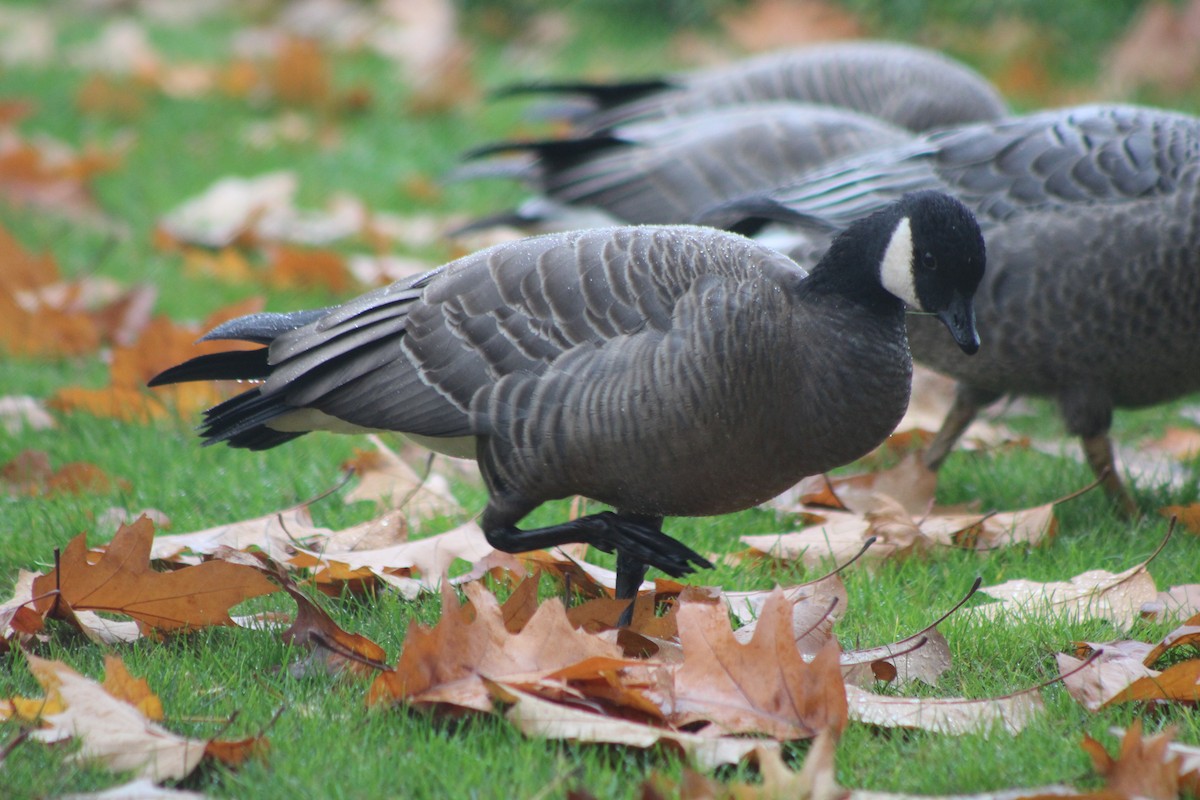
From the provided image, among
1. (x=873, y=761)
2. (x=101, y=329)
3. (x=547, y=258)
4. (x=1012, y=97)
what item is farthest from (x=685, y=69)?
(x=873, y=761)

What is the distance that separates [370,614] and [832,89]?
15.0ft

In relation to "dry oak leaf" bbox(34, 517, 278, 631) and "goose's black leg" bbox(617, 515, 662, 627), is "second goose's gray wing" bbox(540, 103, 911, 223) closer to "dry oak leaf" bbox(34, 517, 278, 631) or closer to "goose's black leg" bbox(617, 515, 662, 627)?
"goose's black leg" bbox(617, 515, 662, 627)

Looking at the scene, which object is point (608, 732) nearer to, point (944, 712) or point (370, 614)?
point (944, 712)

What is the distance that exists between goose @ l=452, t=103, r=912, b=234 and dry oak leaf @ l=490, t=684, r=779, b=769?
131 inches

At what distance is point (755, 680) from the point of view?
2.77 metres

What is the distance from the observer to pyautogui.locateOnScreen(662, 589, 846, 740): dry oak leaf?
273 centimetres

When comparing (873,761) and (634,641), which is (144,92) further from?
(873,761)

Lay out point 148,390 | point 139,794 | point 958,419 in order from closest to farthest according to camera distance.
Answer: point 139,794 → point 958,419 → point 148,390

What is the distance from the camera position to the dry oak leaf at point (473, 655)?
2.81m

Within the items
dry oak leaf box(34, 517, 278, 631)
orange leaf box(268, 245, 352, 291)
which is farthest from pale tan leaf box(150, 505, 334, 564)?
orange leaf box(268, 245, 352, 291)

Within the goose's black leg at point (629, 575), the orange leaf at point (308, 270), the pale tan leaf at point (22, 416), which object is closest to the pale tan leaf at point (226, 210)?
the orange leaf at point (308, 270)

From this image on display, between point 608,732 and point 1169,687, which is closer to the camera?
point 608,732

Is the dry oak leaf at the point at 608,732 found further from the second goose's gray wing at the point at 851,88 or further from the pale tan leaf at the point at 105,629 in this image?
the second goose's gray wing at the point at 851,88

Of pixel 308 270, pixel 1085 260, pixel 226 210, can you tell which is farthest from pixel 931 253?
pixel 226 210
